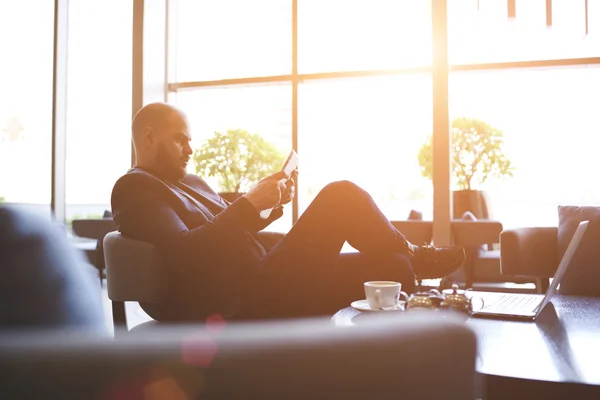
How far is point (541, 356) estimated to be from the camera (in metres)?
0.92

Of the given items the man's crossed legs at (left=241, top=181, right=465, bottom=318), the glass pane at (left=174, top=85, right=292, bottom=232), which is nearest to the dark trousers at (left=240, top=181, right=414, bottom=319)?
the man's crossed legs at (left=241, top=181, right=465, bottom=318)

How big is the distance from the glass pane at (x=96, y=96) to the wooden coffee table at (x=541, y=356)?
4.67 m

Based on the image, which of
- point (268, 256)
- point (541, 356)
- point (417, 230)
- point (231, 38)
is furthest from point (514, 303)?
point (231, 38)

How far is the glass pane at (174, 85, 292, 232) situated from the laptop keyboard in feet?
11.4

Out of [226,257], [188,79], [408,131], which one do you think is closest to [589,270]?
[226,257]

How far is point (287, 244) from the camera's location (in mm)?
1776

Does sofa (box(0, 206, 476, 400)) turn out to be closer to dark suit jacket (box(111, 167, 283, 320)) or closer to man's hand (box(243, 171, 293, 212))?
dark suit jacket (box(111, 167, 283, 320))

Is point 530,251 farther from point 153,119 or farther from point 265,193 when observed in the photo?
point 153,119

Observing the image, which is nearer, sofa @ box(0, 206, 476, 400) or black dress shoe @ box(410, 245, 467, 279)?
sofa @ box(0, 206, 476, 400)

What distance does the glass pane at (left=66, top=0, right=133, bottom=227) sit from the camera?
17.5 feet

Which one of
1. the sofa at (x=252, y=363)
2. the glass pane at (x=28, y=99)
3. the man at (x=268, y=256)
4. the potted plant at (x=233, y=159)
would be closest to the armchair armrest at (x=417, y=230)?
the potted plant at (x=233, y=159)

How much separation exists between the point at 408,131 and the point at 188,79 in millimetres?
2377

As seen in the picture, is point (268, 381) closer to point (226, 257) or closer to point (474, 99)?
point (226, 257)

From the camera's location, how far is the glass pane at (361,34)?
474cm
